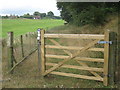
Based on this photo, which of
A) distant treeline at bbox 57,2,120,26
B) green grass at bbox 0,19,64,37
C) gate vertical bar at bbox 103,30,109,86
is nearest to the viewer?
gate vertical bar at bbox 103,30,109,86

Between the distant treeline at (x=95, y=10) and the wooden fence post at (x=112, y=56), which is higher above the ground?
the distant treeline at (x=95, y=10)

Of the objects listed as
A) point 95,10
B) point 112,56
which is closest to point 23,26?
point 95,10

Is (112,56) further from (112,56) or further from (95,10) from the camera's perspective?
(95,10)

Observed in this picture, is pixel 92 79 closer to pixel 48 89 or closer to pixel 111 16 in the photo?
pixel 48 89

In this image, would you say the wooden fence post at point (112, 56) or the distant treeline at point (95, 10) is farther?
the distant treeline at point (95, 10)

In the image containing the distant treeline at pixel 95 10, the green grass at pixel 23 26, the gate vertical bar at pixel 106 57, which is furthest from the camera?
the green grass at pixel 23 26

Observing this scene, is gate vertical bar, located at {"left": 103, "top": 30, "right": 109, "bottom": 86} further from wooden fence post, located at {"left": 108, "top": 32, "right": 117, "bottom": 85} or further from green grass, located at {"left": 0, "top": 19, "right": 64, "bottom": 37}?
green grass, located at {"left": 0, "top": 19, "right": 64, "bottom": 37}

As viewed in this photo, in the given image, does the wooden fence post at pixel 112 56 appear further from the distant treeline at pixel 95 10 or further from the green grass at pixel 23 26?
the green grass at pixel 23 26

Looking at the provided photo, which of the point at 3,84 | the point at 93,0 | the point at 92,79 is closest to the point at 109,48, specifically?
the point at 92,79

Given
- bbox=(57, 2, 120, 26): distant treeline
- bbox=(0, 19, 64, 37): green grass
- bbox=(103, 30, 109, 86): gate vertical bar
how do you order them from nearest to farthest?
1. bbox=(103, 30, 109, 86): gate vertical bar
2. bbox=(57, 2, 120, 26): distant treeline
3. bbox=(0, 19, 64, 37): green grass

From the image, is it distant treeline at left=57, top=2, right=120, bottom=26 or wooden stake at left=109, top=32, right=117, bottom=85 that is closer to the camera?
wooden stake at left=109, top=32, right=117, bottom=85

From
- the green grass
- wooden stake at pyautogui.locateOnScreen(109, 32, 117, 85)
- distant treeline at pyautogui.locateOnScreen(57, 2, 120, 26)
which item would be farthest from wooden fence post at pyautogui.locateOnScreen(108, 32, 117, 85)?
the green grass

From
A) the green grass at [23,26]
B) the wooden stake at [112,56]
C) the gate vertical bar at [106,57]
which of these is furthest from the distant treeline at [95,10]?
the green grass at [23,26]

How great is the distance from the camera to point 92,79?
629 centimetres
